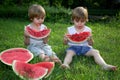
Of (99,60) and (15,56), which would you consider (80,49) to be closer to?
(99,60)

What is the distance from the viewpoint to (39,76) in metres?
3.82

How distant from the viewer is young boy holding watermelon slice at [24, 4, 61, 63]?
512 centimetres

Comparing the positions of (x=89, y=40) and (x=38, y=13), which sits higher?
(x=38, y=13)

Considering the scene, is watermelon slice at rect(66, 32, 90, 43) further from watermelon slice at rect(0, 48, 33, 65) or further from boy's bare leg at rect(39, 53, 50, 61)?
watermelon slice at rect(0, 48, 33, 65)

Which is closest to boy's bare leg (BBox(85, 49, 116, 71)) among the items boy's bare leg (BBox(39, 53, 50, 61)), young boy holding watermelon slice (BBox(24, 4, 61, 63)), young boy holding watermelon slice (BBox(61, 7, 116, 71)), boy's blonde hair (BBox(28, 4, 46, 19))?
young boy holding watermelon slice (BBox(61, 7, 116, 71))

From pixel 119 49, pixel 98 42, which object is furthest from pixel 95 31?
pixel 119 49

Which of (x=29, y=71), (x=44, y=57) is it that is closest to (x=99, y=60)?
(x=44, y=57)

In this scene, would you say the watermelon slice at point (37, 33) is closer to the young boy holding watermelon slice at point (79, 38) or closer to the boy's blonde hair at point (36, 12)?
the boy's blonde hair at point (36, 12)

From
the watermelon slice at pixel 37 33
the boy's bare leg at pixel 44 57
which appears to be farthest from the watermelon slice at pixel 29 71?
the watermelon slice at pixel 37 33

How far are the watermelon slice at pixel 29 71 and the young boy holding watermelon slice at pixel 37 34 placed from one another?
100 centimetres

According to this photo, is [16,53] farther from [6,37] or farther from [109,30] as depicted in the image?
[109,30]

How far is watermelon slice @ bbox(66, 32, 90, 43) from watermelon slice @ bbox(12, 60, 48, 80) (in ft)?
4.62

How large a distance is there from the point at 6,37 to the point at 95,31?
2504 millimetres

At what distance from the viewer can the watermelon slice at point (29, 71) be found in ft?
12.5
